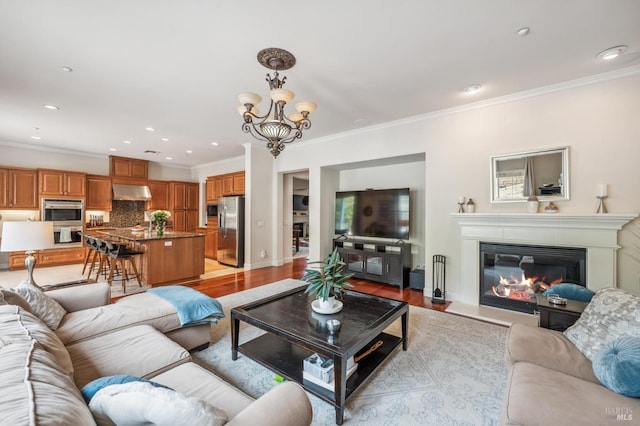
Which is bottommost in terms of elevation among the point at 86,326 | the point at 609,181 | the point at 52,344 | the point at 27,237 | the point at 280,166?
the point at 86,326

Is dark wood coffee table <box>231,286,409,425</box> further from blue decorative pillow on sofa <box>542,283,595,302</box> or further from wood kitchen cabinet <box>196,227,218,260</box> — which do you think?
wood kitchen cabinet <box>196,227,218,260</box>

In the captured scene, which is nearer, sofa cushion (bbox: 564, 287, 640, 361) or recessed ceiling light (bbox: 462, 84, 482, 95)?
sofa cushion (bbox: 564, 287, 640, 361)

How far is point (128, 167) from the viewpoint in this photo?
24.4ft

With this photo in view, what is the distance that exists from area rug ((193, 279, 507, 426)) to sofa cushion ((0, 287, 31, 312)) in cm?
124

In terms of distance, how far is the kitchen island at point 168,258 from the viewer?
4453mm

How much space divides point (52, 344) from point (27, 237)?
72.5 inches

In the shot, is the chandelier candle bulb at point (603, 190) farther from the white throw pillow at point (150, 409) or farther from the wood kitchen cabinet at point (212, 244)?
the wood kitchen cabinet at point (212, 244)

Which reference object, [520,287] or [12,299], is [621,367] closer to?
[520,287]

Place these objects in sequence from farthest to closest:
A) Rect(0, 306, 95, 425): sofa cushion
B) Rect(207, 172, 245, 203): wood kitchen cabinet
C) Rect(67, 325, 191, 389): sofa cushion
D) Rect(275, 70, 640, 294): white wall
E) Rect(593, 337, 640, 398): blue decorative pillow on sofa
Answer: Rect(207, 172, 245, 203): wood kitchen cabinet, Rect(275, 70, 640, 294): white wall, Rect(67, 325, 191, 389): sofa cushion, Rect(593, 337, 640, 398): blue decorative pillow on sofa, Rect(0, 306, 95, 425): sofa cushion

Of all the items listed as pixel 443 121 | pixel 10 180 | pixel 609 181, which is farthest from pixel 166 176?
pixel 609 181

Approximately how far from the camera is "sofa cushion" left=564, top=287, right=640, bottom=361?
154 cm

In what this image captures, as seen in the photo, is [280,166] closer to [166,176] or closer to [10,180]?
[166,176]

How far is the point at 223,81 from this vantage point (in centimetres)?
309

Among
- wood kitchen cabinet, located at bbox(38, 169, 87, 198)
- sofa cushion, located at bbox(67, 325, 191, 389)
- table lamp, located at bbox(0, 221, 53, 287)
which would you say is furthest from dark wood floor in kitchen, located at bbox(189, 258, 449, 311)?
wood kitchen cabinet, located at bbox(38, 169, 87, 198)
